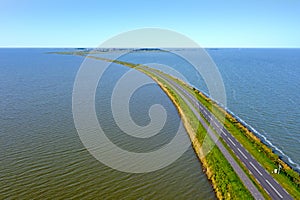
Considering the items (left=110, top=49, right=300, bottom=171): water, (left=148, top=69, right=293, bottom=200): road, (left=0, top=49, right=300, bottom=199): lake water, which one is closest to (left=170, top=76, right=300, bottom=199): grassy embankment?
(left=148, top=69, right=293, bottom=200): road

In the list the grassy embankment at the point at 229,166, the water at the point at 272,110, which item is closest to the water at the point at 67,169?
the grassy embankment at the point at 229,166

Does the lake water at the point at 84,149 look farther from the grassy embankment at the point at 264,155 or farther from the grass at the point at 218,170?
the grassy embankment at the point at 264,155

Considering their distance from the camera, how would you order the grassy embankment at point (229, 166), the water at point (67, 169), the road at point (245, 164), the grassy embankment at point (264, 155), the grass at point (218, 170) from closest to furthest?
1. the road at point (245, 164)
2. the grass at point (218, 170)
3. the water at point (67, 169)
4. the grassy embankment at point (229, 166)
5. the grassy embankment at point (264, 155)

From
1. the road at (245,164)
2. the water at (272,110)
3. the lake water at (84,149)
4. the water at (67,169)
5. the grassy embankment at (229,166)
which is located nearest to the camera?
the road at (245,164)

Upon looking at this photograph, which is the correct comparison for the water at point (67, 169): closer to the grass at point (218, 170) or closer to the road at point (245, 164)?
the grass at point (218, 170)

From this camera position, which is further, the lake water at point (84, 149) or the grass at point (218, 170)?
the lake water at point (84, 149)

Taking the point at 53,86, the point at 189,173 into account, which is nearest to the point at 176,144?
Answer: the point at 189,173

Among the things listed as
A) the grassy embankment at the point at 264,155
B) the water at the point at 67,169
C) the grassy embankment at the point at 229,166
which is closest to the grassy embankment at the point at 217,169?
the grassy embankment at the point at 229,166

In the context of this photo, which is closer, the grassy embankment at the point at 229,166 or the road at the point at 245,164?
the road at the point at 245,164

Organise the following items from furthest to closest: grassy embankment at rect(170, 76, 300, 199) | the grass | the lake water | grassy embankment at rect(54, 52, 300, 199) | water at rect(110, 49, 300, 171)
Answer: water at rect(110, 49, 300, 171)
grassy embankment at rect(170, 76, 300, 199)
the lake water
grassy embankment at rect(54, 52, 300, 199)
the grass

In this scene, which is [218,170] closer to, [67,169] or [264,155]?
[264,155]

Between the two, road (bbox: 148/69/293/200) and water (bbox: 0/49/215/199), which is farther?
water (bbox: 0/49/215/199)

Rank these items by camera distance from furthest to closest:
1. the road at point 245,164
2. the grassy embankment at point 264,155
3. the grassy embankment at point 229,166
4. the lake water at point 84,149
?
the grassy embankment at point 264,155, the lake water at point 84,149, the grassy embankment at point 229,166, the road at point 245,164

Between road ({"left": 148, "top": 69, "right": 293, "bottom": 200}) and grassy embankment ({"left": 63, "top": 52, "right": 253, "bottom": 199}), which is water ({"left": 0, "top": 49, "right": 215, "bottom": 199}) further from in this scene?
road ({"left": 148, "top": 69, "right": 293, "bottom": 200})
